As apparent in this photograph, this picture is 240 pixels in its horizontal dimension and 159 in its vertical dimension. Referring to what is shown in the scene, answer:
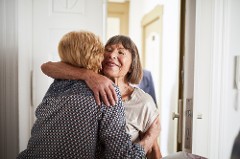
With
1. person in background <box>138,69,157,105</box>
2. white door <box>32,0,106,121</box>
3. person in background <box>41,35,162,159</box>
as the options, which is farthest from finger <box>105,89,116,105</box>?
person in background <box>138,69,157,105</box>

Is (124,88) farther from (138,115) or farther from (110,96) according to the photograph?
(110,96)

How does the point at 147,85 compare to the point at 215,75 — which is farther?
the point at 147,85

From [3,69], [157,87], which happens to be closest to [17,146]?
[3,69]

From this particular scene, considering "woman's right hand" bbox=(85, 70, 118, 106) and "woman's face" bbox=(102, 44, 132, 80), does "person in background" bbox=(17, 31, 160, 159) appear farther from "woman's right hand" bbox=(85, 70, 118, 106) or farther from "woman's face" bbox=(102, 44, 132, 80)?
"woman's face" bbox=(102, 44, 132, 80)

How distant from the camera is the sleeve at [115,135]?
0.86 m

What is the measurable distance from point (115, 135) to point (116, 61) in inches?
18.1

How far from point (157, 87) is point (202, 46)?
55.7 inches

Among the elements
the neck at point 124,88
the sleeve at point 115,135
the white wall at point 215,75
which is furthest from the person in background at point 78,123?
the white wall at point 215,75

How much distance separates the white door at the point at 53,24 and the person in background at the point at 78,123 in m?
0.45

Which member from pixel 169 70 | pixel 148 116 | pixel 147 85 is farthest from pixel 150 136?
pixel 169 70

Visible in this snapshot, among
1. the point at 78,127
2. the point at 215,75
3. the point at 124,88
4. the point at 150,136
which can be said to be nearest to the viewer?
the point at 78,127

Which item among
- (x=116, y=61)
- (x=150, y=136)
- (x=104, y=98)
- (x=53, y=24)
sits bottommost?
(x=150, y=136)

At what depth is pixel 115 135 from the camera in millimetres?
863

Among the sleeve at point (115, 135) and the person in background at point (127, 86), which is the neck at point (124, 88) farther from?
the sleeve at point (115, 135)
